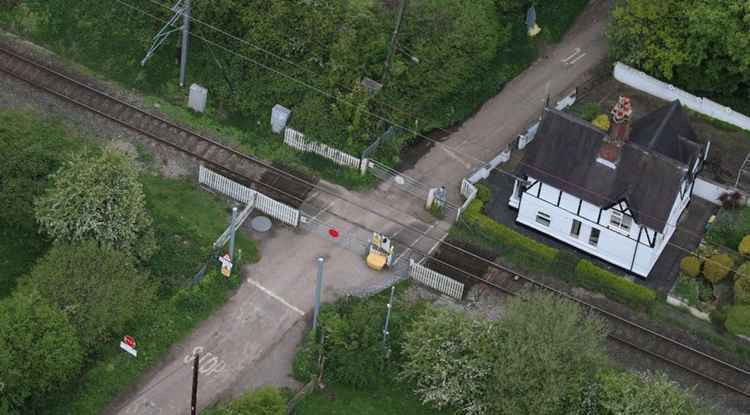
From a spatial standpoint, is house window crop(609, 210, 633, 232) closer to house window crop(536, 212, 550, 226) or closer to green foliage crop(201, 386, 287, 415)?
house window crop(536, 212, 550, 226)

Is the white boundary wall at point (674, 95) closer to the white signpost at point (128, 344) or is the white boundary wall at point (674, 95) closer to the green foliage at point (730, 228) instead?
the green foliage at point (730, 228)

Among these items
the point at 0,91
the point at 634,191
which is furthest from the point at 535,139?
the point at 0,91

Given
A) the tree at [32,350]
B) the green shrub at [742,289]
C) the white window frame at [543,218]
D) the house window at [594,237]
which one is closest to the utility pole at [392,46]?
the white window frame at [543,218]

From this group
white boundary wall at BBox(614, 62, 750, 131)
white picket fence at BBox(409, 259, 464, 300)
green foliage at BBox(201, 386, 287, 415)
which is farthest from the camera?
white boundary wall at BBox(614, 62, 750, 131)

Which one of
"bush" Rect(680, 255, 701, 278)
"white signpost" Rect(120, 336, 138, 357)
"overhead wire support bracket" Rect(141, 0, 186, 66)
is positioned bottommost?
"white signpost" Rect(120, 336, 138, 357)

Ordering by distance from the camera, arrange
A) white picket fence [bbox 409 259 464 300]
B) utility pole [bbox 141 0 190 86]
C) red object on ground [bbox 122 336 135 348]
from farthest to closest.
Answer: utility pole [bbox 141 0 190 86] < white picket fence [bbox 409 259 464 300] < red object on ground [bbox 122 336 135 348]

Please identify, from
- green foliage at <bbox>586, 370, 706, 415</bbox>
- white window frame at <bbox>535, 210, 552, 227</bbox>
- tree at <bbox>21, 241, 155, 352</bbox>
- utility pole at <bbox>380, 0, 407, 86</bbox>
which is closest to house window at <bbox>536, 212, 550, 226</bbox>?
white window frame at <bbox>535, 210, 552, 227</bbox>

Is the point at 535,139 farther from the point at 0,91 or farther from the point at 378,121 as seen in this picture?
the point at 0,91
